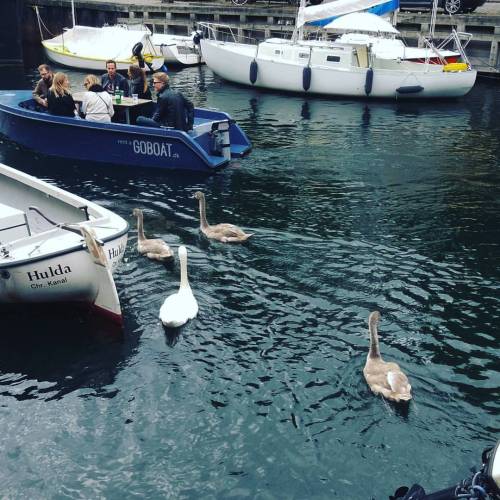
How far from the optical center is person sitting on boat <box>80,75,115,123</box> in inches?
612

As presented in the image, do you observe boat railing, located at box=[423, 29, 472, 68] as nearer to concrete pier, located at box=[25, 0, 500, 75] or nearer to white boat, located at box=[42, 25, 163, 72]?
concrete pier, located at box=[25, 0, 500, 75]

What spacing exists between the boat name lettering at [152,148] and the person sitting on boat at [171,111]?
1.61 feet

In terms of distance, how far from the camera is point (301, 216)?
44.1ft

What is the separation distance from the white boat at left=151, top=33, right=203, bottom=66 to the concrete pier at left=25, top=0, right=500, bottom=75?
3335 millimetres

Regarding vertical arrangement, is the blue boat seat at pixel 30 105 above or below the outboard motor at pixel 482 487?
above

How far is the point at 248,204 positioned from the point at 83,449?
26.8 feet

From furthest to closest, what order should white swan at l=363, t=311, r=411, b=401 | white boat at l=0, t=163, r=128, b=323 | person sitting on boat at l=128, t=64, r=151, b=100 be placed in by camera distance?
person sitting on boat at l=128, t=64, r=151, b=100
white boat at l=0, t=163, r=128, b=323
white swan at l=363, t=311, r=411, b=401

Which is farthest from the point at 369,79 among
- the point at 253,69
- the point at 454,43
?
the point at 454,43

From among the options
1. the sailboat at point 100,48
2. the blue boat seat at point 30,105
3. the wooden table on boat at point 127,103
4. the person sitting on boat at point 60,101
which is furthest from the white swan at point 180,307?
the sailboat at point 100,48

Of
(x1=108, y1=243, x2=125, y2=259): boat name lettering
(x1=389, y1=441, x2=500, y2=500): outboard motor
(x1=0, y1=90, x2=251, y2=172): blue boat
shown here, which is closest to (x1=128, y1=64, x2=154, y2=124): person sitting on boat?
(x1=0, y1=90, x2=251, y2=172): blue boat

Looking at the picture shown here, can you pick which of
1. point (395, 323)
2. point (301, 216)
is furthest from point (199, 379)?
point (301, 216)

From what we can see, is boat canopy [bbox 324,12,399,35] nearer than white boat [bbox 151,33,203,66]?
Yes

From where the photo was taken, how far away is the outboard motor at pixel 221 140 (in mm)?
16562

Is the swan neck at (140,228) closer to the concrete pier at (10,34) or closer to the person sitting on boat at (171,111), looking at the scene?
the person sitting on boat at (171,111)
